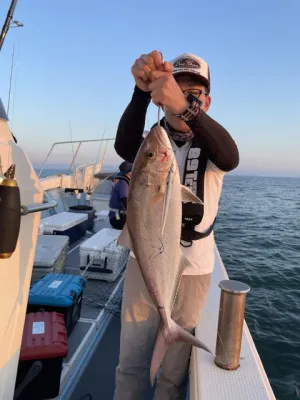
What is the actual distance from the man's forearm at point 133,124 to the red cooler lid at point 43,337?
1.68m

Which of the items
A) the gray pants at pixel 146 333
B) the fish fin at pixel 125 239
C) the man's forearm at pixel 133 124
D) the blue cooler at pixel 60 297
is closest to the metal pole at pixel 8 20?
the man's forearm at pixel 133 124

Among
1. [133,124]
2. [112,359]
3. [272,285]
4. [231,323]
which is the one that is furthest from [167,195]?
[272,285]

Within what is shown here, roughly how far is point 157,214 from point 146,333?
0.99 m

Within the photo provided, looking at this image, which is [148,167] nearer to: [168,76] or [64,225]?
[168,76]

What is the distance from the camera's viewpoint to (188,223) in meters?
1.95

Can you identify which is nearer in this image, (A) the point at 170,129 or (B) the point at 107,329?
(A) the point at 170,129

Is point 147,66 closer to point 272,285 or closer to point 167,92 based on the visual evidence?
point 167,92

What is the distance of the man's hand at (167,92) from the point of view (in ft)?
5.10

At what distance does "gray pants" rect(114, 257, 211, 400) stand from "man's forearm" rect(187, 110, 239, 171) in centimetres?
78

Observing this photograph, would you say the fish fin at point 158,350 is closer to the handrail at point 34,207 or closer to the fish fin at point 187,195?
the fish fin at point 187,195

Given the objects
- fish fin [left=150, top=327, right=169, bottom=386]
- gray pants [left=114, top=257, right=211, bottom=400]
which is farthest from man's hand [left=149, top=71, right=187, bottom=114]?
fish fin [left=150, top=327, right=169, bottom=386]

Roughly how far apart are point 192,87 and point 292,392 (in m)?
4.49

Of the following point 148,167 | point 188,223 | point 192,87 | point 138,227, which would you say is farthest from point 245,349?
point 192,87

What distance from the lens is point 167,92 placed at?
5.10 ft
